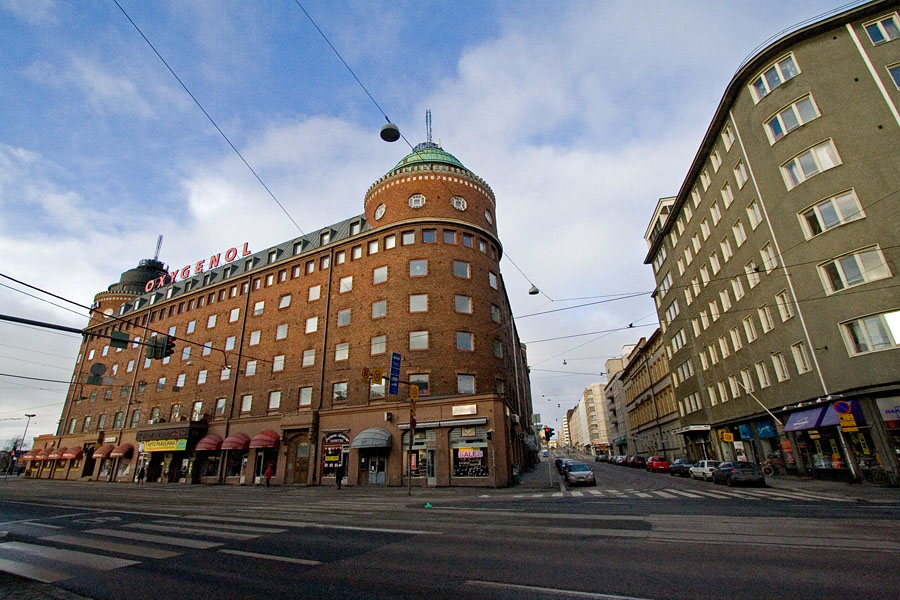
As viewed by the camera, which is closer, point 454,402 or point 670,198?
point 454,402

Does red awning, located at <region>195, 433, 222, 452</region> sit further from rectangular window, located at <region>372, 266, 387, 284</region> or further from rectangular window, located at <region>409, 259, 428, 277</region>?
rectangular window, located at <region>409, 259, 428, 277</region>

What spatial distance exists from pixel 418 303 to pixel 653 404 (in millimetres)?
42755

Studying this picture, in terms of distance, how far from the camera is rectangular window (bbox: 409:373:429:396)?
28.9 metres

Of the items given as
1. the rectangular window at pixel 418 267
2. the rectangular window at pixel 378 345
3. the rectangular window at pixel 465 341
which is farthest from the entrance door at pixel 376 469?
the rectangular window at pixel 418 267

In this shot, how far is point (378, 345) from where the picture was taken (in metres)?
31.5

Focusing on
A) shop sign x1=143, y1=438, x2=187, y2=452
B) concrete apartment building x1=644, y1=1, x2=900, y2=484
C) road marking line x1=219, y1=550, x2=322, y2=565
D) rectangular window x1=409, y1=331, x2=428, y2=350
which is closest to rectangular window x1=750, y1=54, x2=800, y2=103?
concrete apartment building x1=644, y1=1, x2=900, y2=484

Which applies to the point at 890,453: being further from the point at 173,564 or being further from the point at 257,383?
the point at 257,383

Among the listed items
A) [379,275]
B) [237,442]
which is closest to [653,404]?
[379,275]

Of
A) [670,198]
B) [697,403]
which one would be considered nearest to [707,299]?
[697,403]

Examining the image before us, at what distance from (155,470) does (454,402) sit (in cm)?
3233

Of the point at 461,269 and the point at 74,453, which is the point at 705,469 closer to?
the point at 461,269

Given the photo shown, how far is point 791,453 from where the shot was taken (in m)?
26.0

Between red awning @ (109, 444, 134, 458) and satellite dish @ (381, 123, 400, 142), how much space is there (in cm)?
4617

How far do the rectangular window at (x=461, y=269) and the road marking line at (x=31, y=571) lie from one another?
88.3ft
